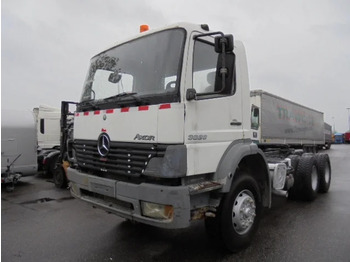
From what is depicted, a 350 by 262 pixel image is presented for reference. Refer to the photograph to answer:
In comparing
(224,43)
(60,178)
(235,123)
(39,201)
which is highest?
(224,43)

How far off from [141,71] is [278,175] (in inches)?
130

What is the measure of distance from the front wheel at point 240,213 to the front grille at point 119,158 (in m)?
1.15

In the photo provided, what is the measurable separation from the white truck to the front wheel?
13 mm

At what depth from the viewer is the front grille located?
3.23 m

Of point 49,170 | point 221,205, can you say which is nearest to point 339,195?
point 221,205

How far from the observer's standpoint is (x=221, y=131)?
369 centimetres

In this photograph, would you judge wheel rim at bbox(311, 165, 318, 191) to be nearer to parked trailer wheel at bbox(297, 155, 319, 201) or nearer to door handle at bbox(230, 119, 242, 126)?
parked trailer wheel at bbox(297, 155, 319, 201)

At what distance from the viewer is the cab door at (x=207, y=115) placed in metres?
3.23

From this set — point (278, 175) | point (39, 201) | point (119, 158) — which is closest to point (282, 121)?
point (278, 175)

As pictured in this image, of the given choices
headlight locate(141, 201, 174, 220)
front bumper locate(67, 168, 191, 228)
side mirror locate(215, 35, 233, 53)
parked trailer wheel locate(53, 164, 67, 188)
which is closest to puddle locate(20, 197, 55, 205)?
parked trailer wheel locate(53, 164, 67, 188)

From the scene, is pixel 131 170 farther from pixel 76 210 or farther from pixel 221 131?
pixel 76 210

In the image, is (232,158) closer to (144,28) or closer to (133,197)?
(133,197)

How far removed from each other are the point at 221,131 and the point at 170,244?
1769mm

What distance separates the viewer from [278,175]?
213 inches
